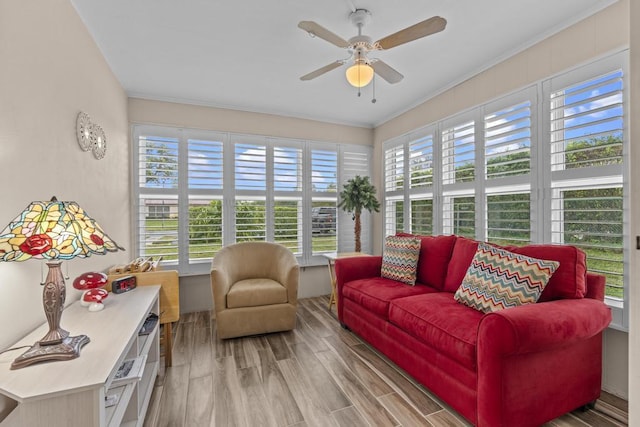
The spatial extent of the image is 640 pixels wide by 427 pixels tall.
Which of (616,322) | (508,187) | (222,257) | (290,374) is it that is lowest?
(290,374)

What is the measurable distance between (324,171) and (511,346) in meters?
3.31

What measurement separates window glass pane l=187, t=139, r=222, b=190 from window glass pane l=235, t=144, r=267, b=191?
24 cm

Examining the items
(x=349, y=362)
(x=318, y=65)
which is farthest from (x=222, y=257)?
(x=318, y=65)

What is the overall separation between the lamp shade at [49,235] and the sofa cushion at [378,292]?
193 centimetres

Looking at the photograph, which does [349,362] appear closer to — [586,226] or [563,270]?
[563,270]

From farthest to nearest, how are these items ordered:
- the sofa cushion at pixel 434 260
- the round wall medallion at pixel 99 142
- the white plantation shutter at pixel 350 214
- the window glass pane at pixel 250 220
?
Result: the white plantation shutter at pixel 350 214 < the window glass pane at pixel 250 220 < the sofa cushion at pixel 434 260 < the round wall medallion at pixel 99 142

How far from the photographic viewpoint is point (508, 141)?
260 cm

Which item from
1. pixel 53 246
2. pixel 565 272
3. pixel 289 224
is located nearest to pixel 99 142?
pixel 53 246

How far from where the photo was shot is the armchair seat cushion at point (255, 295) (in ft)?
9.34

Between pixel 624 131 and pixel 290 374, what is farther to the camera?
pixel 290 374

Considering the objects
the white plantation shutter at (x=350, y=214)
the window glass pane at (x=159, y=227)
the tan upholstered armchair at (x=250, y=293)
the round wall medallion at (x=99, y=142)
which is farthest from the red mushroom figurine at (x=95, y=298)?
the white plantation shutter at (x=350, y=214)

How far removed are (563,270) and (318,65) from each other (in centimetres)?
252

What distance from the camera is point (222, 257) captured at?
3.16m

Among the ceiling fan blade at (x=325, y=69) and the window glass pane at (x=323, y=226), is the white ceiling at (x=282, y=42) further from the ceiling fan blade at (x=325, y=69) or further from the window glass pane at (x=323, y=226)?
the window glass pane at (x=323, y=226)
